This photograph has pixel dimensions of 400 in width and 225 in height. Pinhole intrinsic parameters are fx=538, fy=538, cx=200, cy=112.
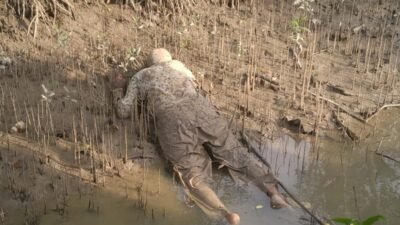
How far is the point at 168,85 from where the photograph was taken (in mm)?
5520

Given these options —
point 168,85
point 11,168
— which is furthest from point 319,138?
point 11,168

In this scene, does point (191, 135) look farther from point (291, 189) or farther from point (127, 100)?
point (291, 189)

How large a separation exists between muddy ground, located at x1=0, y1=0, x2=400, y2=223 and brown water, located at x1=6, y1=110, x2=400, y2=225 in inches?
8.5

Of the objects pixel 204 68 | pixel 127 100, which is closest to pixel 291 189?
pixel 127 100

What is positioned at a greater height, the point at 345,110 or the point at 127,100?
the point at 127,100

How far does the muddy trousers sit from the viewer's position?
4.63m

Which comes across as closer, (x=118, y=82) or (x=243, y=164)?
(x=243, y=164)

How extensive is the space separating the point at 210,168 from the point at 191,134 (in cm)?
37

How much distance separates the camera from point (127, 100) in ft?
18.4

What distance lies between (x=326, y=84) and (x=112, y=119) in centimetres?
273

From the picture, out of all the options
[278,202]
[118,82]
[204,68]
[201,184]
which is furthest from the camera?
[204,68]

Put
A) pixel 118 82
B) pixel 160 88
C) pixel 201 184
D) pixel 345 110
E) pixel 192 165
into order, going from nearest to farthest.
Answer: pixel 201 184, pixel 192 165, pixel 160 88, pixel 118 82, pixel 345 110

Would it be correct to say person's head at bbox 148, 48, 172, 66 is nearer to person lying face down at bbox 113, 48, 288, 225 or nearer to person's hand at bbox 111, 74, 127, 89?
person lying face down at bbox 113, 48, 288, 225

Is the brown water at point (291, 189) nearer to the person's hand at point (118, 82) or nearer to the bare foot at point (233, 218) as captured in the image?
the bare foot at point (233, 218)
